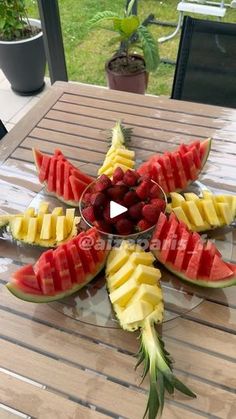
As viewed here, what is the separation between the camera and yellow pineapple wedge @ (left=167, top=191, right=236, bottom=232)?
0.95 m

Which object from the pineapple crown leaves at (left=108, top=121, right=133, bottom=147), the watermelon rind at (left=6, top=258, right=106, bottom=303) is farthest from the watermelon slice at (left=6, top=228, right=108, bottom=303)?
the pineapple crown leaves at (left=108, top=121, right=133, bottom=147)

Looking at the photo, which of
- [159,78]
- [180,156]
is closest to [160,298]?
[180,156]

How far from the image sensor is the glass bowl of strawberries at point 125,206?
2.90 feet

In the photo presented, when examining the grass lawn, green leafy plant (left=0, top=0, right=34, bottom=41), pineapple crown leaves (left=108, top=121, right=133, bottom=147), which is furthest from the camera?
the grass lawn

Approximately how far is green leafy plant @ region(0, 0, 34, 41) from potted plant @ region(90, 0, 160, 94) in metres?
0.55

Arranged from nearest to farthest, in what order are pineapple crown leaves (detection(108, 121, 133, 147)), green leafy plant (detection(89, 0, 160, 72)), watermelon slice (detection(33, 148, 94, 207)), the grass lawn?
watermelon slice (detection(33, 148, 94, 207)) → pineapple crown leaves (detection(108, 121, 133, 147)) → green leafy plant (detection(89, 0, 160, 72)) → the grass lawn

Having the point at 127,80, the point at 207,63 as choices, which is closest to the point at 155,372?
the point at 207,63

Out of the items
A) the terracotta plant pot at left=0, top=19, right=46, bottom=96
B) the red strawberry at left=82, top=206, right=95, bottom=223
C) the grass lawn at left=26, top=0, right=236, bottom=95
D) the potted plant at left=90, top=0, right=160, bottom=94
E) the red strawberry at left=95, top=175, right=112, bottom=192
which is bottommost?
the grass lawn at left=26, top=0, right=236, bottom=95

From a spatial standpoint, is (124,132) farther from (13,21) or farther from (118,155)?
(13,21)

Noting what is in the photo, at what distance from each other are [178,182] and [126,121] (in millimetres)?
433

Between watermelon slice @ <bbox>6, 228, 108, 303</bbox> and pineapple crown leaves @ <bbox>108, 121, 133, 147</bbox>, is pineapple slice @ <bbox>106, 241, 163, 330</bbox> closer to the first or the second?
watermelon slice @ <bbox>6, 228, 108, 303</bbox>

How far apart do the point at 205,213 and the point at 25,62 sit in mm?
2072

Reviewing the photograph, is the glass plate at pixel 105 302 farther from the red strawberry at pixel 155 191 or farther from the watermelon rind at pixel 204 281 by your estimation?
the red strawberry at pixel 155 191

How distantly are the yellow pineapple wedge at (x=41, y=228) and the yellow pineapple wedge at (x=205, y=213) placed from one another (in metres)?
0.24
